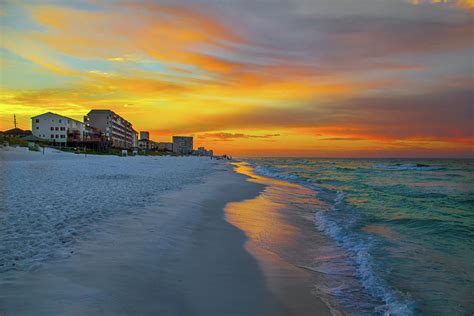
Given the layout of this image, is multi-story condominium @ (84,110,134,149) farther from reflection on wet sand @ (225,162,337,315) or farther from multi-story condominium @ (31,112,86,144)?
reflection on wet sand @ (225,162,337,315)

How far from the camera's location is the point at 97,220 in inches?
347

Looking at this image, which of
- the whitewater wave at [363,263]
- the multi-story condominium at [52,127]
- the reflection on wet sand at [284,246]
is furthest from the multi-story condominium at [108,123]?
the whitewater wave at [363,263]

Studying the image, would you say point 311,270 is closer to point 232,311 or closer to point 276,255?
point 276,255

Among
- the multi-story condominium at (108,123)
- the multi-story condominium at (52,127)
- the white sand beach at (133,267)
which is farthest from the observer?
the multi-story condominium at (108,123)

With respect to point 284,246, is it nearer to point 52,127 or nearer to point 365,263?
point 365,263

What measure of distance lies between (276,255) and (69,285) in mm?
4507

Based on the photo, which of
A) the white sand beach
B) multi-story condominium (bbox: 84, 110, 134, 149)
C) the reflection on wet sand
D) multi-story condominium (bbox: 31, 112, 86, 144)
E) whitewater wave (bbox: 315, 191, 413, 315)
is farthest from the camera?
multi-story condominium (bbox: 84, 110, 134, 149)

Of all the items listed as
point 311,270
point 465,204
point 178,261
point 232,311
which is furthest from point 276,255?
point 465,204

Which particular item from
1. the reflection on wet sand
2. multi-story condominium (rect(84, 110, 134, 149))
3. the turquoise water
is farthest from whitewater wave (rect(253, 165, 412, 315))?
multi-story condominium (rect(84, 110, 134, 149))

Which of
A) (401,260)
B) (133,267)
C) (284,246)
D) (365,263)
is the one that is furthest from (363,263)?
(133,267)

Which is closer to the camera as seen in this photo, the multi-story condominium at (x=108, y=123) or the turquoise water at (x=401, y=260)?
the turquoise water at (x=401, y=260)

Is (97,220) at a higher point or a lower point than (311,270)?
higher

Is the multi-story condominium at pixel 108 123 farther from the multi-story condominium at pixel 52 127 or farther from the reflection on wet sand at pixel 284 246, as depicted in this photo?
the reflection on wet sand at pixel 284 246

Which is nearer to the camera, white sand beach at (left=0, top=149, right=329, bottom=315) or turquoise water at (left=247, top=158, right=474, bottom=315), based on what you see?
white sand beach at (left=0, top=149, right=329, bottom=315)
